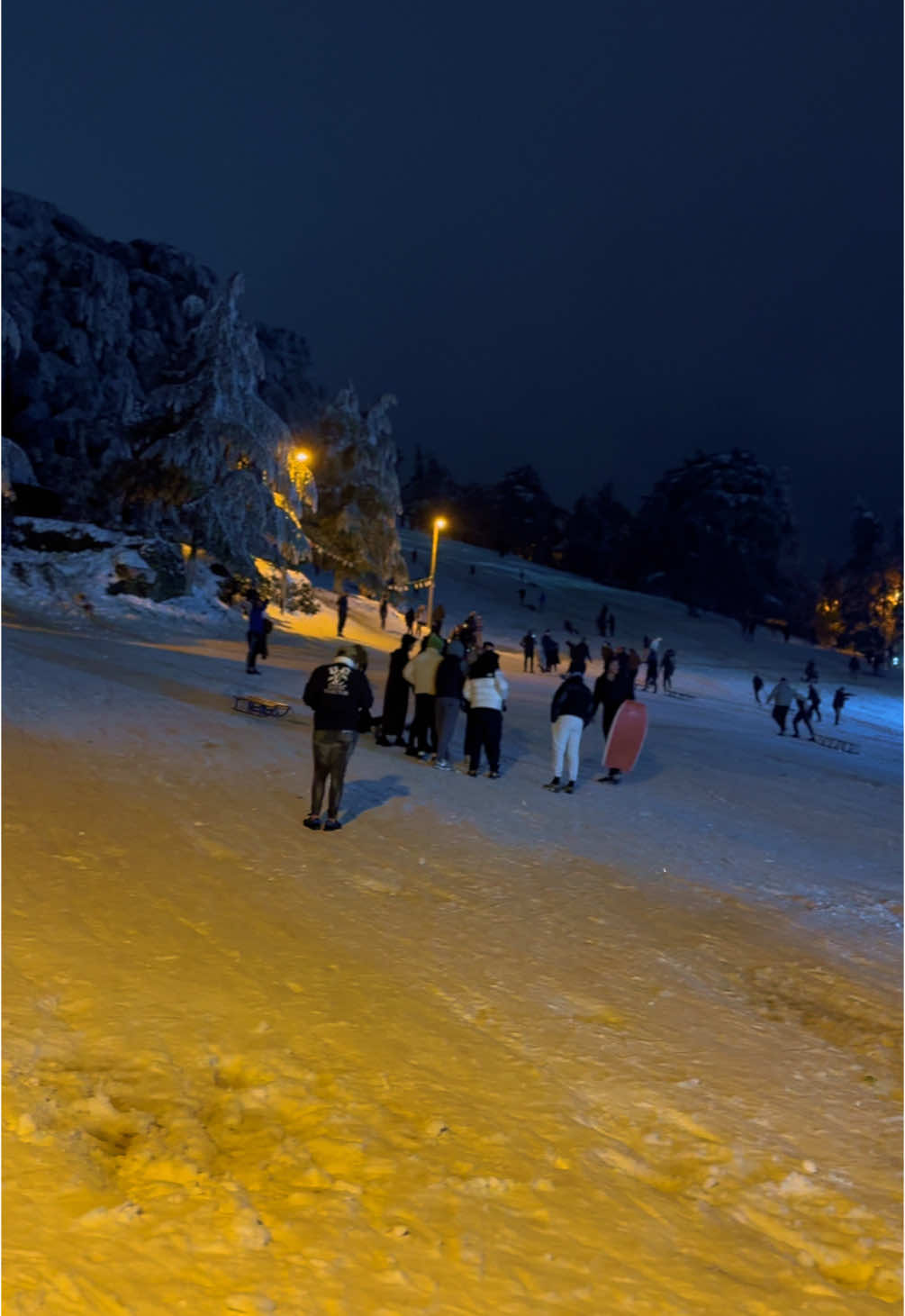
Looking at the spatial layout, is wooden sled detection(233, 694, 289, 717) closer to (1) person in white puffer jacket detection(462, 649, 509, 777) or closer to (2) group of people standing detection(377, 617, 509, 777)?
(2) group of people standing detection(377, 617, 509, 777)

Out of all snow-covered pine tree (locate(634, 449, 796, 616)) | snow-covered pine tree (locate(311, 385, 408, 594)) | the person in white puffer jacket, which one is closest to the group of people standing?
the person in white puffer jacket

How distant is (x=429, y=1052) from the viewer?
452 centimetres

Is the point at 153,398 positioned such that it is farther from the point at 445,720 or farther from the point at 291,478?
the point at 445,720

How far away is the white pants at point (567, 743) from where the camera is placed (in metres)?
11.6

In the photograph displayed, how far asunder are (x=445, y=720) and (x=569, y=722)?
1629 millimetres

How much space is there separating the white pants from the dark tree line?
6702cm

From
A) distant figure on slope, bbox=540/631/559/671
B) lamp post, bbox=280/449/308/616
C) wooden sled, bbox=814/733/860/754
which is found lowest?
wooden sled, bbox=814/733/860/754

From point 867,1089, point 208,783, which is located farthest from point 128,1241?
point 208,783

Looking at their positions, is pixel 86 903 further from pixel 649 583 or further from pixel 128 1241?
pixel 649 583

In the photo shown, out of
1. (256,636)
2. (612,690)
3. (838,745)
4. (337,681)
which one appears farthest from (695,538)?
(337,681)

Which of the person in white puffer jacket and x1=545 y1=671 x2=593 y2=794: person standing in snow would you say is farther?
the person in white puffer jacket

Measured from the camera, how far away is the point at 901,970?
6.61m

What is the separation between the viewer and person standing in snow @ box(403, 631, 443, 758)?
39.0ft

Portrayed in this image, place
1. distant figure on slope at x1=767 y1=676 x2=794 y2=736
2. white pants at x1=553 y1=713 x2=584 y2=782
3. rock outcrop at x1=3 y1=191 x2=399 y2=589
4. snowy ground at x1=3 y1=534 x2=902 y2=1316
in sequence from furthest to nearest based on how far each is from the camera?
rock outcrop at x1=3 y1=191 x2=399 y2=589 < distant figure on slope at x1=767 y1=676 x2=794 y2=736 < white pants at x1=553 y1=713 x2=584 y2=782 < snowy ground at x1=3 y1=534 x2=902 y2=1316
